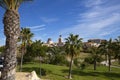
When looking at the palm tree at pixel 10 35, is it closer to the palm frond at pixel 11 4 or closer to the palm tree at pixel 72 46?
the palm frond at pixel 11 4

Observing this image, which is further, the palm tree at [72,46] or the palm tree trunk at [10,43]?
the palm tree at [72,46]

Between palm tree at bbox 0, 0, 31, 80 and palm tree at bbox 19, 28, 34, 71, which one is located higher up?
palm tree at bbox 19, 28, 34, 71

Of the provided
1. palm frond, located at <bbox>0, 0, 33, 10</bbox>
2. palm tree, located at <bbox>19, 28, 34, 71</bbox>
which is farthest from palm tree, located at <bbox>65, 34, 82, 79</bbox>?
palm frond, located at <bbox>0, 0, 33, 10</bbox>

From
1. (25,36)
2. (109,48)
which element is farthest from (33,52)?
(109,48)

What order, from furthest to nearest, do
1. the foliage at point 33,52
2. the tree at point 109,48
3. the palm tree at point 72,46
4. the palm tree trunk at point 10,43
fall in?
1. the foliage at point 33,52
2. the tree at point 109,48
3. the palm tree at point 72,46
4. the palm tree trunk at point 10,43

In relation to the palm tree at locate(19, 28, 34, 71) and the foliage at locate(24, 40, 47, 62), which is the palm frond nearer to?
the palm tree at locate(19, 28, 34, 71)

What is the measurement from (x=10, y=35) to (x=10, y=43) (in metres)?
0.65

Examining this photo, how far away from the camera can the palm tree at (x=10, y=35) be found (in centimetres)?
1653

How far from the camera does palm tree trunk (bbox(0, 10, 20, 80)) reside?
650 inches

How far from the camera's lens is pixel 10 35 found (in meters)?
16.8

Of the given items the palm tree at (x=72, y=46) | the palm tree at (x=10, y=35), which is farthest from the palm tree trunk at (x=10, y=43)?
the palm tree at (x=72, y=46)

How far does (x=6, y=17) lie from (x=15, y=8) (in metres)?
1.15

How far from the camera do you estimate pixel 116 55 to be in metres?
85.0

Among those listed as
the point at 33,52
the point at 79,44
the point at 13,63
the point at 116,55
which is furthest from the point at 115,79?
the point at 13,63
